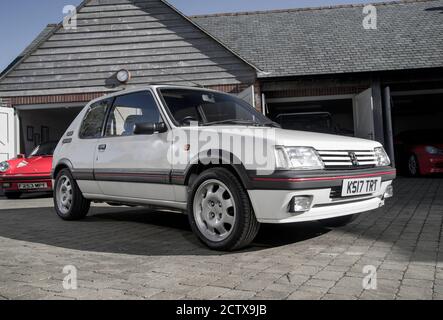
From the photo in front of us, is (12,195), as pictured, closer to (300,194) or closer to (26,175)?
(26,175)

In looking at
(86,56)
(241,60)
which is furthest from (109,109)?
(86,56)

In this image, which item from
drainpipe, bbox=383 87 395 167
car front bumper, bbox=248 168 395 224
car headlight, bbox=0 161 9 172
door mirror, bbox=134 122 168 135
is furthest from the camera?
drainpipe, bbox=383 87 395 167

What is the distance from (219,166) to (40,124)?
12782 millimetres

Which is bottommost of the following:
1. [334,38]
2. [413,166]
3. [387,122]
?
[413,166]

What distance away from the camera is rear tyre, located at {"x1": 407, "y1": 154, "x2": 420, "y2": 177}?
10.5m

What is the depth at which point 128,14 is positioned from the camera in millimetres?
11977

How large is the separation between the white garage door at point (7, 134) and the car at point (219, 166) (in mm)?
7752

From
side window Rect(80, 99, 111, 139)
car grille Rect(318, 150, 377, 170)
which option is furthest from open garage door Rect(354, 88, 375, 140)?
side window Rect(80, 99, 111, 139)

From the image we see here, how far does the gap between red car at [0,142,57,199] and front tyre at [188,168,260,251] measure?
19.5ft

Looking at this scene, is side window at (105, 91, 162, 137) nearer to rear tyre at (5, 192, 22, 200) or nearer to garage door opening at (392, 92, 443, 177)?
rear tyre at (5, 192, 22, 200)

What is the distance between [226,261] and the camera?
314cm

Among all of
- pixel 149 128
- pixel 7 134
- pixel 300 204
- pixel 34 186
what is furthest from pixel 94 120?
pixel 7 134
